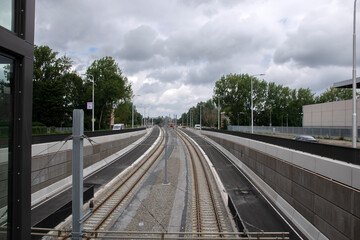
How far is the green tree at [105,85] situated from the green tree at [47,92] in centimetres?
823

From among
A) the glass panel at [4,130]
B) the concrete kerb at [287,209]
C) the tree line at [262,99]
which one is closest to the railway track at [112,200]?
the glass panel at [4,130]

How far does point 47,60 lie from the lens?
2245 inches

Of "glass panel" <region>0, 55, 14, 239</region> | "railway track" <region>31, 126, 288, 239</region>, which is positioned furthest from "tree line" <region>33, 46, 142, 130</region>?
"glass panel" <region>0, 55, 14, 239</region>

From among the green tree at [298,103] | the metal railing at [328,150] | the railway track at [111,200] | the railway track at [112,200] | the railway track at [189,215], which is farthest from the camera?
the green tree at [298,103]

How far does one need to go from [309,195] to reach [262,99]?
74939 mm

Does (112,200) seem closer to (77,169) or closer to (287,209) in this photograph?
(77,169)

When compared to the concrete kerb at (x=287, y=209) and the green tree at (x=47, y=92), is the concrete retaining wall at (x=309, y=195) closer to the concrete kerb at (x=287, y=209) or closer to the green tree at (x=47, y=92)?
the concrete kerb at (x=287, y=209)

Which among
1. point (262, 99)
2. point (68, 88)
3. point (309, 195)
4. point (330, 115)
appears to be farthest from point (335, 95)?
point (309, 195)

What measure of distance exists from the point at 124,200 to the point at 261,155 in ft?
30.1

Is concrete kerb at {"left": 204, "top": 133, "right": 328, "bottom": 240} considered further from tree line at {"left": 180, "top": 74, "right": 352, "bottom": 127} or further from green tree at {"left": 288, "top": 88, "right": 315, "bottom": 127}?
green tree at {"left": 288, "top": 88, "right": 315, "bottom": 127}

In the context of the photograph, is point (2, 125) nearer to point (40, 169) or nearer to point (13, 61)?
point (13, 61)

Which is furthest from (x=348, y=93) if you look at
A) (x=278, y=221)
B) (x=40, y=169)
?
(x=40, y=169)

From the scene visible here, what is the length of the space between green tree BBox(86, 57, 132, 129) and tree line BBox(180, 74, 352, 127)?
30615mm

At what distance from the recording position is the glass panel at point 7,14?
10.7ft
